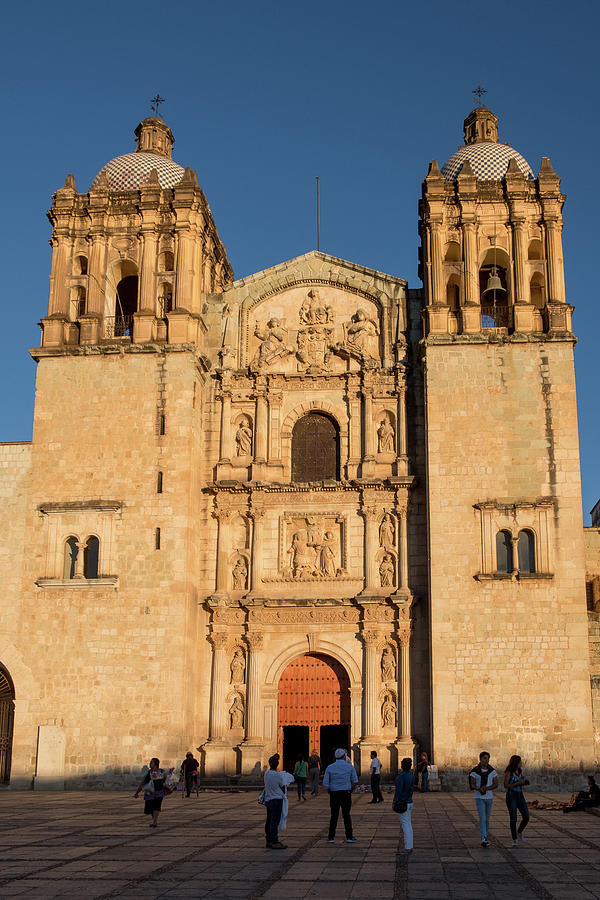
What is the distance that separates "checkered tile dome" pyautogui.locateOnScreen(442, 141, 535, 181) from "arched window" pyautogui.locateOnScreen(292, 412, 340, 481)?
8.52 metres

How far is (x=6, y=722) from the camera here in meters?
27.8

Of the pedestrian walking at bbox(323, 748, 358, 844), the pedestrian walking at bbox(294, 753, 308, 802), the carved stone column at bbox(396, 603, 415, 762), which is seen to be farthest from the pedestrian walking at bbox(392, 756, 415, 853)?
the carved stone column at bbox(396, 603, 415, 762)

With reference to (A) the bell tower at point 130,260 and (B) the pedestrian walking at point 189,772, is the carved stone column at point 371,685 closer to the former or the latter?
(B) the pedestrian walking at point 189,772

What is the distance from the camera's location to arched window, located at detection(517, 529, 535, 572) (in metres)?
26.5

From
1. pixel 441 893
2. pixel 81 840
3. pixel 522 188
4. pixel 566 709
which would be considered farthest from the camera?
pixel 522 188

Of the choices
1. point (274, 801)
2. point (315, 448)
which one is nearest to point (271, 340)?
point (315, 448)

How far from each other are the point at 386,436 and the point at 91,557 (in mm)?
8646

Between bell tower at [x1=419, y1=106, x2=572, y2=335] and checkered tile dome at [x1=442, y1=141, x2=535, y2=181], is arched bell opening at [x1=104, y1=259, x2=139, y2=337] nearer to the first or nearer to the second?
bell tower at [x1=419, y1=106, x2=572, y2=335]

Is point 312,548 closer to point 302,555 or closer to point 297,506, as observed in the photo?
point 302,555

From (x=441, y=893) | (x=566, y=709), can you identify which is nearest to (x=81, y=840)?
(x=441, y=893)

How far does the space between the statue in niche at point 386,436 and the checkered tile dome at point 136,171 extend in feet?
33.1

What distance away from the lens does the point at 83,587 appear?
88.5 feet

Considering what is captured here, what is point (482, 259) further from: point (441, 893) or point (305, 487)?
point (441, 893)

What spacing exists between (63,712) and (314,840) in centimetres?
1251
